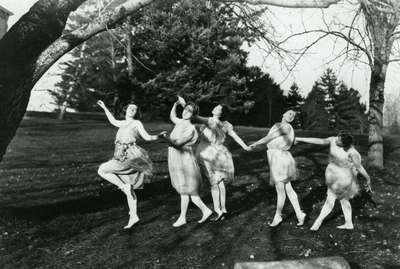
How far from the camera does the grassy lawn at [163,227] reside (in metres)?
7.07

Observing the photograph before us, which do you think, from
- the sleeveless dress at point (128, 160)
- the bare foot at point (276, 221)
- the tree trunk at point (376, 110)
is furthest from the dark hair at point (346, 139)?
the tree trunk at point (376, 110)

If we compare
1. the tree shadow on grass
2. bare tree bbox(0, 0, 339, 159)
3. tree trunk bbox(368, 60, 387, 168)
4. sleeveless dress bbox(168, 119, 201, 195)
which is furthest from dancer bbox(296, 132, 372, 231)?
tree trunk bbox(368, 60, 387, 168)

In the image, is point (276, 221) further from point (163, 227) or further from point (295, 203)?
point (163, 227)

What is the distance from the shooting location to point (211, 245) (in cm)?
752

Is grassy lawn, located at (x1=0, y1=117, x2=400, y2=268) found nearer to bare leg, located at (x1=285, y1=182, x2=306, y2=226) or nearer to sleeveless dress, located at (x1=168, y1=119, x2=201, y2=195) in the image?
bare leg, located at (x1=285, y1=182, x2=306, y2=226)

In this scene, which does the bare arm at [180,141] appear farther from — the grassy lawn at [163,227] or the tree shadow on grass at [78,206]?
the tree shadow on grass at [78,206]

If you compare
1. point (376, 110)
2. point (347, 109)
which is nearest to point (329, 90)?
point (347, 109)

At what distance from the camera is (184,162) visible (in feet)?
27.7

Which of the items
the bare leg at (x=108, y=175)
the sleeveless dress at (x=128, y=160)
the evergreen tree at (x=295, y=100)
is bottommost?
the bare leg at (x=108, y=175)

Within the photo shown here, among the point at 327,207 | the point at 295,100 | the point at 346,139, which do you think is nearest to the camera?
the point at 346,139

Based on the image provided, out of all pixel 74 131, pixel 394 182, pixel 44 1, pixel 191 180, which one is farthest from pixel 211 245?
pixel 74 131

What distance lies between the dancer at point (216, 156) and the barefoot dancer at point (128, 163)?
1.13 m

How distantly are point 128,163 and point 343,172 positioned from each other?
375 centimetres

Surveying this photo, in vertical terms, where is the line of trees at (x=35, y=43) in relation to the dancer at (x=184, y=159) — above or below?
above
